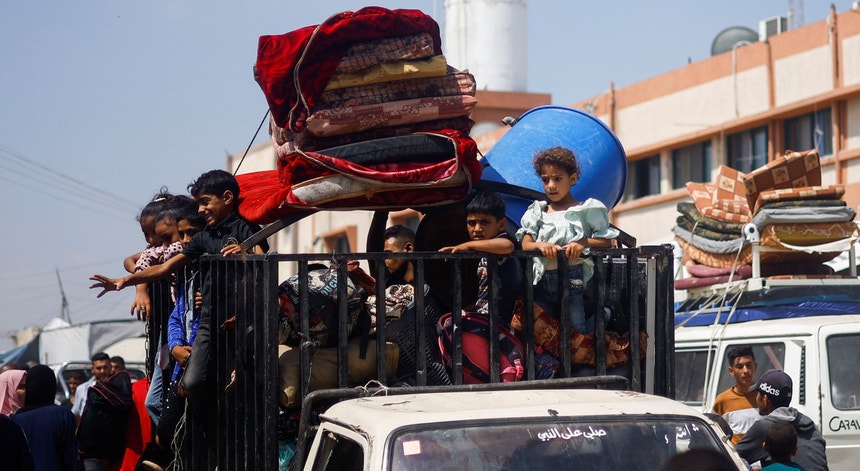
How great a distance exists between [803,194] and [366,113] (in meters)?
5.05

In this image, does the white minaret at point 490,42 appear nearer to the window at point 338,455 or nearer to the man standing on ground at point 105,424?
the man standing on ground at point 105,424

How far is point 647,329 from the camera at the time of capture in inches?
189

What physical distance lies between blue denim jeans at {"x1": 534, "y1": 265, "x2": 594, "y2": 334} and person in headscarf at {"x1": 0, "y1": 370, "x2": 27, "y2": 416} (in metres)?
5.43

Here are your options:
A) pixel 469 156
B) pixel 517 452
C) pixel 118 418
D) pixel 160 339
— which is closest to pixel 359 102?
pixel 469 156

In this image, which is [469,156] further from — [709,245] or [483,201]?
[709,245]

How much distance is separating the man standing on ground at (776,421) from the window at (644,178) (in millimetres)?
17232

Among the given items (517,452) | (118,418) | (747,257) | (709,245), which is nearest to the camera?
(517,452)

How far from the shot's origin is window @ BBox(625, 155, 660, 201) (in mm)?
23828

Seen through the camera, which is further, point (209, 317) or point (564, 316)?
point (209, 317)

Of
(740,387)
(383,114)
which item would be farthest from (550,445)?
(740,387)

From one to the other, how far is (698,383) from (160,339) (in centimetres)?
404

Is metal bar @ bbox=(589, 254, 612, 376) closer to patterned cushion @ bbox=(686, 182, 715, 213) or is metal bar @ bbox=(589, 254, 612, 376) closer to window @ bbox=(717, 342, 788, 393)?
window @ bbox=(717, 342, 788, 393)

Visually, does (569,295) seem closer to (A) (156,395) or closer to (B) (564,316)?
(B) (564,316)

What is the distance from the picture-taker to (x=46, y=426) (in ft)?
22.4
